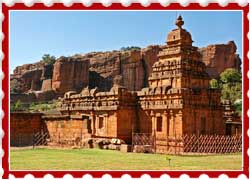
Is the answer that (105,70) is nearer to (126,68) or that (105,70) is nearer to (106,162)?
(126,68)

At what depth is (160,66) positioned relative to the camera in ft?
69.5

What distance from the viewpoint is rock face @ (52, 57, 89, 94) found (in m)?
54.0

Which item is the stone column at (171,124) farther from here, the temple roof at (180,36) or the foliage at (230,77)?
the foliage at (230,77)

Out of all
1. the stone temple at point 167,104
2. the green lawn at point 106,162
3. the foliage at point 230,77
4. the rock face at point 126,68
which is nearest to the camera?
the green lawn at point 106,162

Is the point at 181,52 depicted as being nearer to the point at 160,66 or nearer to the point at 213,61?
the point at 160,66

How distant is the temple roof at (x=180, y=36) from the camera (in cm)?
2105


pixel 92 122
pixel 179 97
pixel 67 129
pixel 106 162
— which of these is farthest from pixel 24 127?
pixel 106 162

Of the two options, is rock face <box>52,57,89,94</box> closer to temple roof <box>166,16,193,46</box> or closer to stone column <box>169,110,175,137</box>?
temple roof <box>166,16,193,46</box>

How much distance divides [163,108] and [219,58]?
38.8 metres

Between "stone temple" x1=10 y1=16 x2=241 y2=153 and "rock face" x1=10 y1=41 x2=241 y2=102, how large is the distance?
32743 mm

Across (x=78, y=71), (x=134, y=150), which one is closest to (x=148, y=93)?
(x=134, y=150)

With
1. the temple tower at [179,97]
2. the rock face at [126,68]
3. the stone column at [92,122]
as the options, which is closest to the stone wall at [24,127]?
the stone column at [92,122]

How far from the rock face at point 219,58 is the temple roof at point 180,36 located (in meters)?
35.4

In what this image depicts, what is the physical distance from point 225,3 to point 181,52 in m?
10.00
